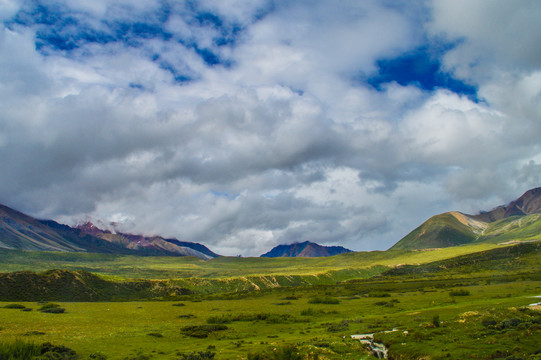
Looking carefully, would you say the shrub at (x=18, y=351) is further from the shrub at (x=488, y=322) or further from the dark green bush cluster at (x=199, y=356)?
the shrub at (x=488, y=322)

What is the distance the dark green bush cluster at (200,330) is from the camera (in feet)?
161

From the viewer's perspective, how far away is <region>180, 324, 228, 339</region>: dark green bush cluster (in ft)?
161

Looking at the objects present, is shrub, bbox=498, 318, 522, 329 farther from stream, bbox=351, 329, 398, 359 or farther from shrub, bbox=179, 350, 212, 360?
shrub, bbox=179, 350, 212, 360

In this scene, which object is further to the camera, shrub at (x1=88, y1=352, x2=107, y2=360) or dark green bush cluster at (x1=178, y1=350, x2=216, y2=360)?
shrub at (x1=88, y1=352, x2=107, y2=360)

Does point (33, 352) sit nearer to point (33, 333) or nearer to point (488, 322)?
point (33, 333)

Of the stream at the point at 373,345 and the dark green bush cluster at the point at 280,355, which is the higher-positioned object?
the dark green bush cluster at the point at 280,355

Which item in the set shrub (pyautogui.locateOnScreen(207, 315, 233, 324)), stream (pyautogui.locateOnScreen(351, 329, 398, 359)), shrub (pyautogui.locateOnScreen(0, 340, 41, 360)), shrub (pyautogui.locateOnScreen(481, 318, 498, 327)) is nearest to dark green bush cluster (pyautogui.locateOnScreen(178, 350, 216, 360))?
shrub (pyautogui.locateOnScreen(0, 340, 41, 360))

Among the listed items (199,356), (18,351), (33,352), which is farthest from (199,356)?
(18,351)

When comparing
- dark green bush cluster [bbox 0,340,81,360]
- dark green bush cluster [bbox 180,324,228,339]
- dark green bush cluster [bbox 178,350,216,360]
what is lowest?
dark green bush cluster [bbox 180,324,228,339]

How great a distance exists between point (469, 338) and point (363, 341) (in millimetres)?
10778

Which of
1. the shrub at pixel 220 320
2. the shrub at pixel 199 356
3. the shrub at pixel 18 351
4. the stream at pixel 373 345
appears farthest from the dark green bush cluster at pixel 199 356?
the shrub at pixel 220 320

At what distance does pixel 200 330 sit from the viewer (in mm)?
52406

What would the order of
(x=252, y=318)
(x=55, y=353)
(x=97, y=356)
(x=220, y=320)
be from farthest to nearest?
1. (x=252, y=318)
2. (x=220, y=320)
3. (x=97, y=356)
4. (x=55, y=353)

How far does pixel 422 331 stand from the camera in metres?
39.5
